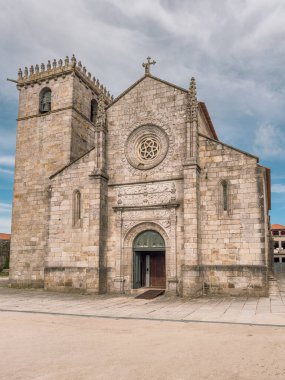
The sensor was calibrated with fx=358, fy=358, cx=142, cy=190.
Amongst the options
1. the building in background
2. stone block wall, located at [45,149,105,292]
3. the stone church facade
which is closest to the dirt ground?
the stone church facade

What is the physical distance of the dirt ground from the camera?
553 centimetres

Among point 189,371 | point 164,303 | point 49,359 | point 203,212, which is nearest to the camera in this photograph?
point 189,371

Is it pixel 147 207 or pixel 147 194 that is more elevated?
pixel 147 194

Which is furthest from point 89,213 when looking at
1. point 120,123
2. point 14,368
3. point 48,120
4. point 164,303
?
point 14,368

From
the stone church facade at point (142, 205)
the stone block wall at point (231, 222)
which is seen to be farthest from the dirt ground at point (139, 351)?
the stone church facade at point (142, 205)

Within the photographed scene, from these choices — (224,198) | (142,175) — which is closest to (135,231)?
(142,175)

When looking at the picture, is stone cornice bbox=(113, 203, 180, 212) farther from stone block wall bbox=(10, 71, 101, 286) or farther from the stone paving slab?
stone block wall bbox=(10, 71, 101, 286)

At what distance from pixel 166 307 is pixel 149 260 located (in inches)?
217

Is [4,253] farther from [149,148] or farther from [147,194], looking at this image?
[149,148]

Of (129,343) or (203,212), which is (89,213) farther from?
(129,343)

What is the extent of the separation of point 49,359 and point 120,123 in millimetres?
14215

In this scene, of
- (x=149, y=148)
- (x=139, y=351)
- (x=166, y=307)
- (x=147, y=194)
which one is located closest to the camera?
(x=139, y=351)

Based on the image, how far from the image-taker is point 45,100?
23.0m

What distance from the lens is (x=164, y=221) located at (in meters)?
16.9
